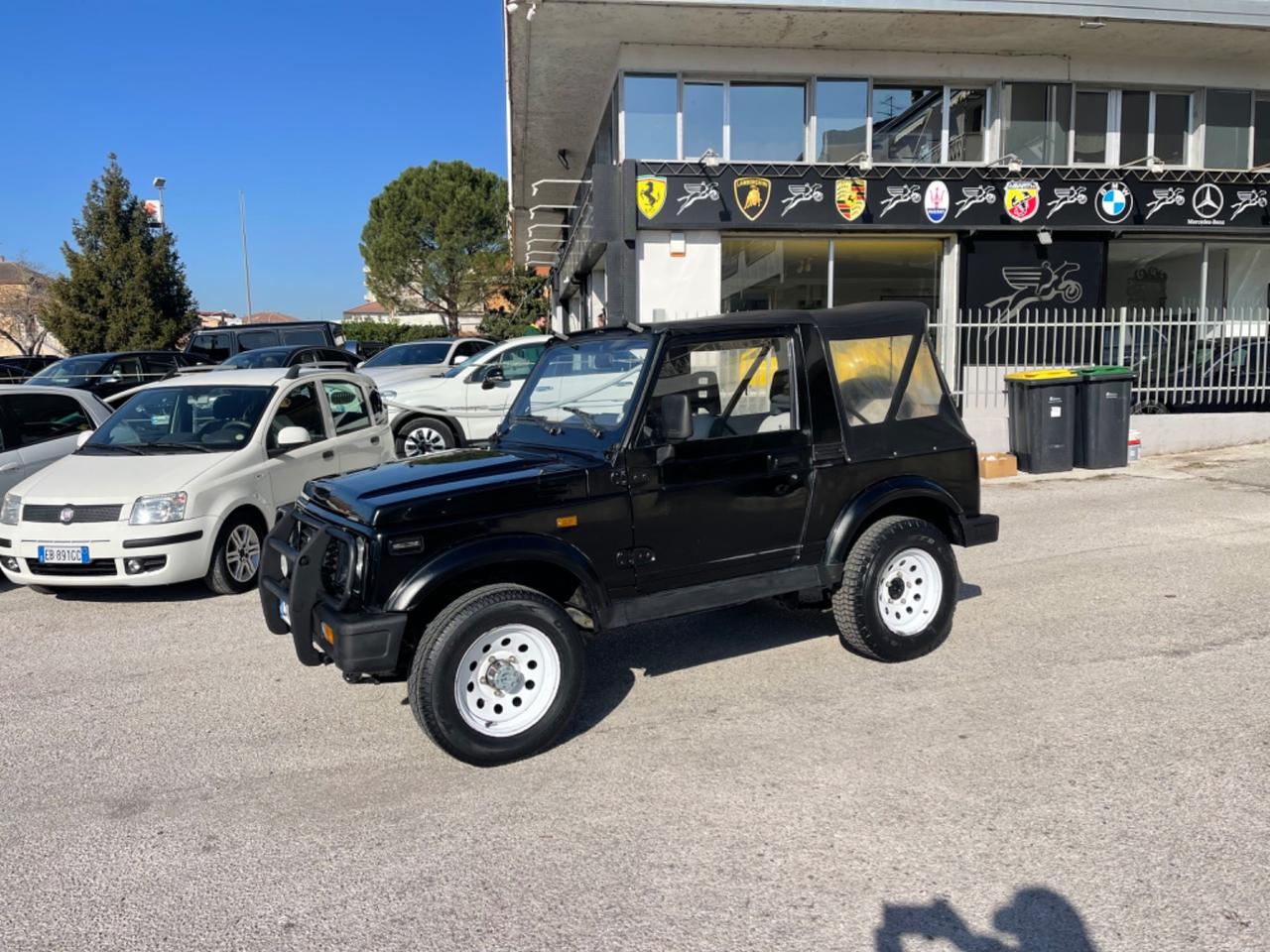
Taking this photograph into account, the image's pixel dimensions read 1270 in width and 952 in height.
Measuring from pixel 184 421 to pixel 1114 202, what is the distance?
1353 cm

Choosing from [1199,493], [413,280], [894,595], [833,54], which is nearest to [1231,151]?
[833,54]

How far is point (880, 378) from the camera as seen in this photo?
5172 millimetres

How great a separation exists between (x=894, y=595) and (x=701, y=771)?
1.82 meters

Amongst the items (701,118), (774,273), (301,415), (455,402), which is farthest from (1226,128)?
(301,415)

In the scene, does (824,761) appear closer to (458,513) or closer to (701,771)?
(701,771)

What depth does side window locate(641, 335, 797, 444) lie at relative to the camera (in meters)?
4.57

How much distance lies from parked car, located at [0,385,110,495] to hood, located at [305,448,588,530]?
503 centimetres

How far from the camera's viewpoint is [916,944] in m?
2.78

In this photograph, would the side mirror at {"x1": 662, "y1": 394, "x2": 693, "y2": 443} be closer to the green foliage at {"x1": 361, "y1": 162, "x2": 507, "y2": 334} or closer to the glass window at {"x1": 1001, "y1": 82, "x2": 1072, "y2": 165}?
the glass window at {"x1": 1001, "y1": 82, "x2": 1072, "y2": 165}

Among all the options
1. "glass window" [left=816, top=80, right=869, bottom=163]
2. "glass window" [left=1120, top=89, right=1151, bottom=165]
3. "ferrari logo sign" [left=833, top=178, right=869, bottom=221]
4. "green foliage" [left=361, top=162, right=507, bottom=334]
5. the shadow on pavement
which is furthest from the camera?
"green foliage" [left=361, top=162, right=507, bottom=334]

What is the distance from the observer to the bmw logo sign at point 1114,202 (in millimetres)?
14344

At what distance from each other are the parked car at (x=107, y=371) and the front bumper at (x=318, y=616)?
12.0 m

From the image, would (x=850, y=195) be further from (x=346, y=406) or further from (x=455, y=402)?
(x=346, y=406)

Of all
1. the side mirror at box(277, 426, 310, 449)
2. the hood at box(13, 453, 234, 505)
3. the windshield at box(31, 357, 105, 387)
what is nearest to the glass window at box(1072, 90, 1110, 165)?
the side mirror at box(277, 426, 310, 449)
